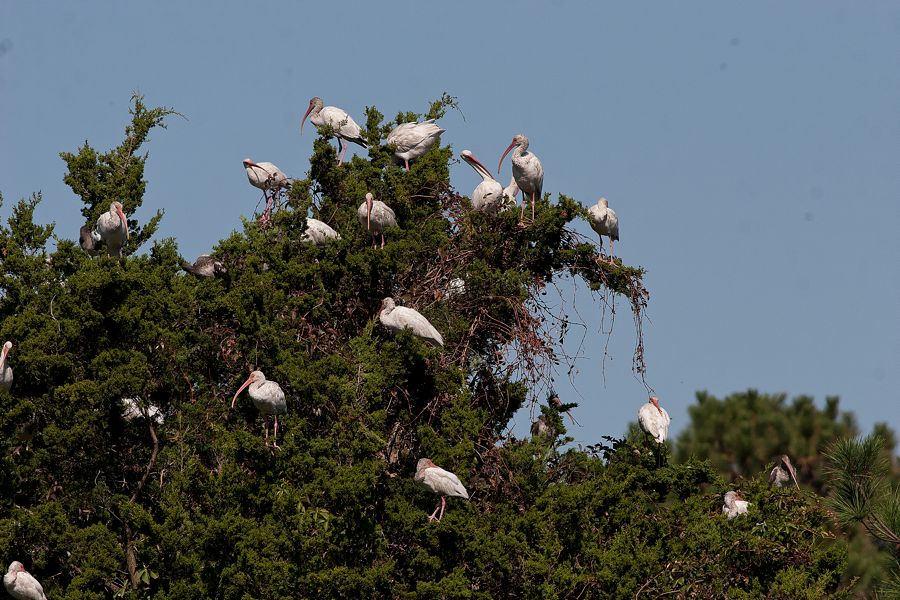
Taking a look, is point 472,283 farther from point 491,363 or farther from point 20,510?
point 20,510

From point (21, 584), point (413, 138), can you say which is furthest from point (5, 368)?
point (413, 138)

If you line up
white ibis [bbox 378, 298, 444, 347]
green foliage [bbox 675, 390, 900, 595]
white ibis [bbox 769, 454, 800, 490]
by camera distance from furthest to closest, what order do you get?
green foliage [bbox 675, 390, 900, 595], white ibis [bbox 769, 454, 800, 490], white ibis [bbox 378, 298, 444, 347]

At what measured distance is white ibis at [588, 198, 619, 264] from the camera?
17.2m

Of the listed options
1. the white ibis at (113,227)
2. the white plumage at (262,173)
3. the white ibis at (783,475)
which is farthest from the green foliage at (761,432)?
the white ibis at (113,227)

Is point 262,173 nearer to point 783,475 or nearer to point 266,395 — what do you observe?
point 266,395

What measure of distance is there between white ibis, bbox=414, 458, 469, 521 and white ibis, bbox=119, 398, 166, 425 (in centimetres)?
275

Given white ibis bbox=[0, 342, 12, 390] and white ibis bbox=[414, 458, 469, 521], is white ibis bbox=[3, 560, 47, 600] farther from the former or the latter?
white ibis bbox=[414, 458, 469, 521]

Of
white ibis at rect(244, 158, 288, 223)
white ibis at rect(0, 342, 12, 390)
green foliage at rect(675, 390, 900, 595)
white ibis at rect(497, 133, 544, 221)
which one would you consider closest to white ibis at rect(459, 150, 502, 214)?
white ibis at rect(497, 133, 544, 221)

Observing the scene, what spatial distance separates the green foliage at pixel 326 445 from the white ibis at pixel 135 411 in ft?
0.25

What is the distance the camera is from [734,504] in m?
16.4

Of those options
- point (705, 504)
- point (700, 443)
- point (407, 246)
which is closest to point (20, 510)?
point (407, 246)

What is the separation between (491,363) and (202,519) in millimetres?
3502

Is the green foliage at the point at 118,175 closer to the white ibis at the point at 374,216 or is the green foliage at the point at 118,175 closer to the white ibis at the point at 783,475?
the white ibis at the point at 374,216

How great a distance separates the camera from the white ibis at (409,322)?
14.7m
